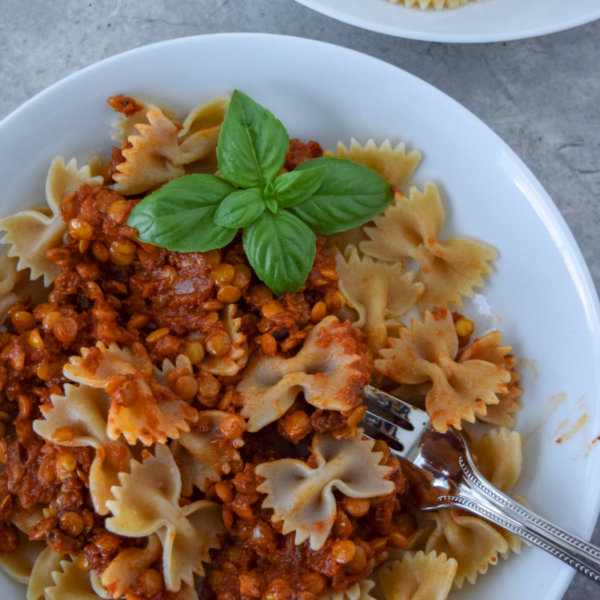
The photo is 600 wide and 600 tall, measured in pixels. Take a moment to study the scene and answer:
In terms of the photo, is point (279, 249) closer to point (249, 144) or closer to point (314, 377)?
point (249, 144)

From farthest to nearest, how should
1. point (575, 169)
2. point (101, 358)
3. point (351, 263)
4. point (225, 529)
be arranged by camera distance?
1. point (575, 169)
2. point (351, 263)
3. point (225, 529)
4. point (101, 358)

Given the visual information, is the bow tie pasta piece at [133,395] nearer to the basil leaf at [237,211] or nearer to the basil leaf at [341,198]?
the basil leaf at [237,211]

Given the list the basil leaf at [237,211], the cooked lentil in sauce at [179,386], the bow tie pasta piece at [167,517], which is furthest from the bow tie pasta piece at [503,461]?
the basil leaf at [237,211]

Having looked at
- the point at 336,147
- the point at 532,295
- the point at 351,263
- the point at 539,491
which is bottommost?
the point at 539,491

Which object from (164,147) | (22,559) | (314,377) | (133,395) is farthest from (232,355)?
(22,559)

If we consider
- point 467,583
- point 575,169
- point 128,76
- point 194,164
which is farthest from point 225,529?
point 575,169

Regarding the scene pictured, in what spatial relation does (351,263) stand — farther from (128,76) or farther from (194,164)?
(128,76)
